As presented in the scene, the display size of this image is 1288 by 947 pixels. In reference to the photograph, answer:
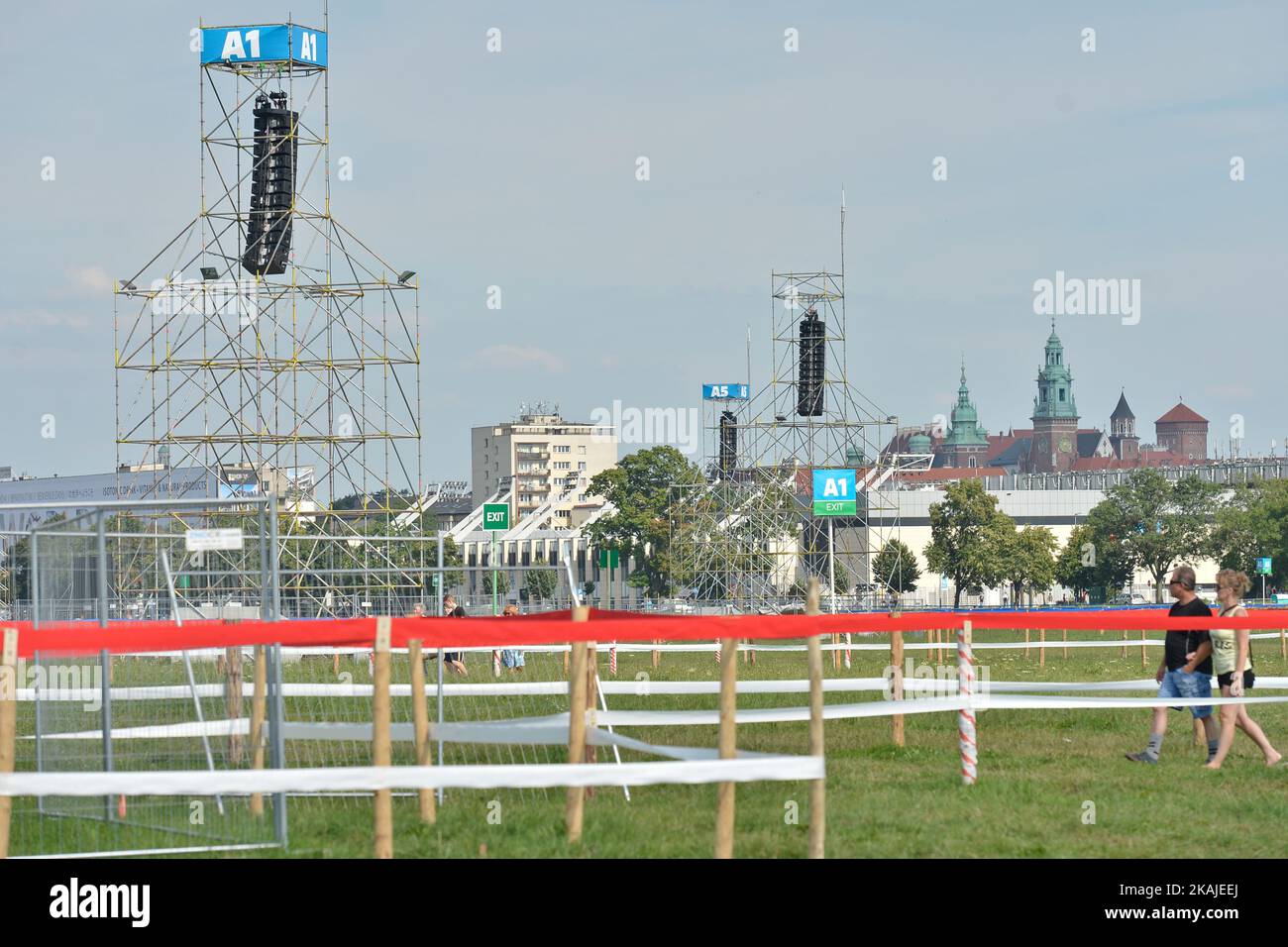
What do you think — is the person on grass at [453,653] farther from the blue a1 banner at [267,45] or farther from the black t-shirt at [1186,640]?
the blue a1 banner at [267,45]

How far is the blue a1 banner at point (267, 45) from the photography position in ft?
165

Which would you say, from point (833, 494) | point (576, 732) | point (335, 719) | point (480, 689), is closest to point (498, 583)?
point (335, 719)

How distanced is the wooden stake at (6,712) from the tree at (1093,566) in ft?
373

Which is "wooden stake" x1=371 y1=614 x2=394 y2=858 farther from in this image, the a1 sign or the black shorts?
the a1 sign

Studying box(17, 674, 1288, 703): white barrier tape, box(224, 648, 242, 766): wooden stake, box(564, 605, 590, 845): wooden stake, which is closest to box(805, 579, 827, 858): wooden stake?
box(564, 605, 590, 845): wooden stake

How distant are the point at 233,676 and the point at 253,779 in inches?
125

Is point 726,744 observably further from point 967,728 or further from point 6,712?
point 967,728

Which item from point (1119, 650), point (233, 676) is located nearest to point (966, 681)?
point (233, 676)

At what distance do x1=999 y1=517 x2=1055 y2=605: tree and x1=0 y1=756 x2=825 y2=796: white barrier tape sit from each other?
104882 mm

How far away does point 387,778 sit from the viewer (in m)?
8.86

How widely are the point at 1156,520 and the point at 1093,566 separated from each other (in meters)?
5.87

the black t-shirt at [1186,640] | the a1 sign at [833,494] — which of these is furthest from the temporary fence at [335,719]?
the a1 sign at [833,494]

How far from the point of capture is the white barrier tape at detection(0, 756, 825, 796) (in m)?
8.62
